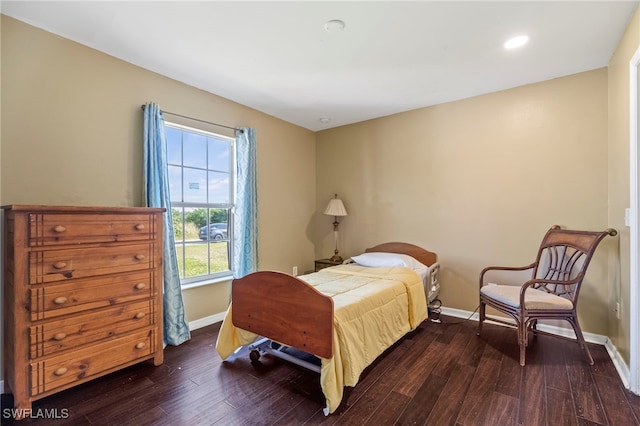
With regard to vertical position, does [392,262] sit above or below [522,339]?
above

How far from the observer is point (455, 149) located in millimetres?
3375

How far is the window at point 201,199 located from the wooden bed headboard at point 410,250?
76.3 inches

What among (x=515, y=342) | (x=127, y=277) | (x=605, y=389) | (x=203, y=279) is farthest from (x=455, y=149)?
(x=127, y=277)

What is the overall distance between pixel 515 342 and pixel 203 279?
3156 mm

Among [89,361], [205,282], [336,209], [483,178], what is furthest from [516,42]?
[89,361]

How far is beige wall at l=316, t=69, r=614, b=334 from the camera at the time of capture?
269 centimetres

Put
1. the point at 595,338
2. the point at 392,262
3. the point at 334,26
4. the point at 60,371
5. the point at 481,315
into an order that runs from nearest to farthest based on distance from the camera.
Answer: the point at 60,371 < the point at 334,26 < the point at 595,338 < the point at 481,315 < the point at 392,262

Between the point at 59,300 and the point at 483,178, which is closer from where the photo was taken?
the point at 59,300

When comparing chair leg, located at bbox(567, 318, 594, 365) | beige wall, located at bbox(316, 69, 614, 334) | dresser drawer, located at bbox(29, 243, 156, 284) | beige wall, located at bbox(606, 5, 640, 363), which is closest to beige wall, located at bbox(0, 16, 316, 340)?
dresser drawer, located at bbox(29, 243, 156, 284)

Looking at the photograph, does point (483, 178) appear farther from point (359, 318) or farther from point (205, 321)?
point (205, 321)

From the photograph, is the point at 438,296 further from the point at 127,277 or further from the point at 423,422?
the point at 127,277

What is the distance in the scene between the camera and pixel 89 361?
6.28ft

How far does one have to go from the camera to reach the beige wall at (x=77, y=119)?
78.5 inches

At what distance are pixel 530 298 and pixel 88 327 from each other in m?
3.28
